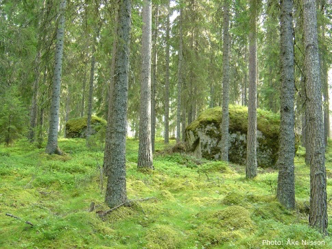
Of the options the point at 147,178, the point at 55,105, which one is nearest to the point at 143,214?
the point at 147,178

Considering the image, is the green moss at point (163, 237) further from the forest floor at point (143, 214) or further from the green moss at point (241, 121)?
the green moss at point (241, 121)

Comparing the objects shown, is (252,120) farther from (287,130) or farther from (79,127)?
(79,127)

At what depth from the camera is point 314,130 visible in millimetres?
5402

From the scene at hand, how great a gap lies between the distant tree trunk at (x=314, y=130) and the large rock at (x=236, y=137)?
31.2 ft

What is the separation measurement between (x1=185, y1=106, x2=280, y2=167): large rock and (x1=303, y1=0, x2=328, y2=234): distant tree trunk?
9.52 m

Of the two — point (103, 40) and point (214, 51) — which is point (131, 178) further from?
point (214, 51)

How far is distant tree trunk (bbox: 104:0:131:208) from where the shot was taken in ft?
19.0

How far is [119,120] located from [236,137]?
34.3ft

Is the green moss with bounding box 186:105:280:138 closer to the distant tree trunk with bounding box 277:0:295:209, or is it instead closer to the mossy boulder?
the distant tree trunk with bounding box 277:0:295:209

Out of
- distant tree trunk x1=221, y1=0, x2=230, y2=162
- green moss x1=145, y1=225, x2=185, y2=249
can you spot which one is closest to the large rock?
distant tree trunk x1=221, y1=0, x2=230, y2=162

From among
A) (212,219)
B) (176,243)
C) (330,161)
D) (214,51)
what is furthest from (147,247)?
(330,161)

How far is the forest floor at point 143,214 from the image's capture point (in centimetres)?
A: 448

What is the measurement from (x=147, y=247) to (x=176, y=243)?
0.53m

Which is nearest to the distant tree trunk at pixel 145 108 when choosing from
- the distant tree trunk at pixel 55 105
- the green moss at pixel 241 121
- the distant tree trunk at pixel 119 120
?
the distant tree trunk at pixel 55 105
